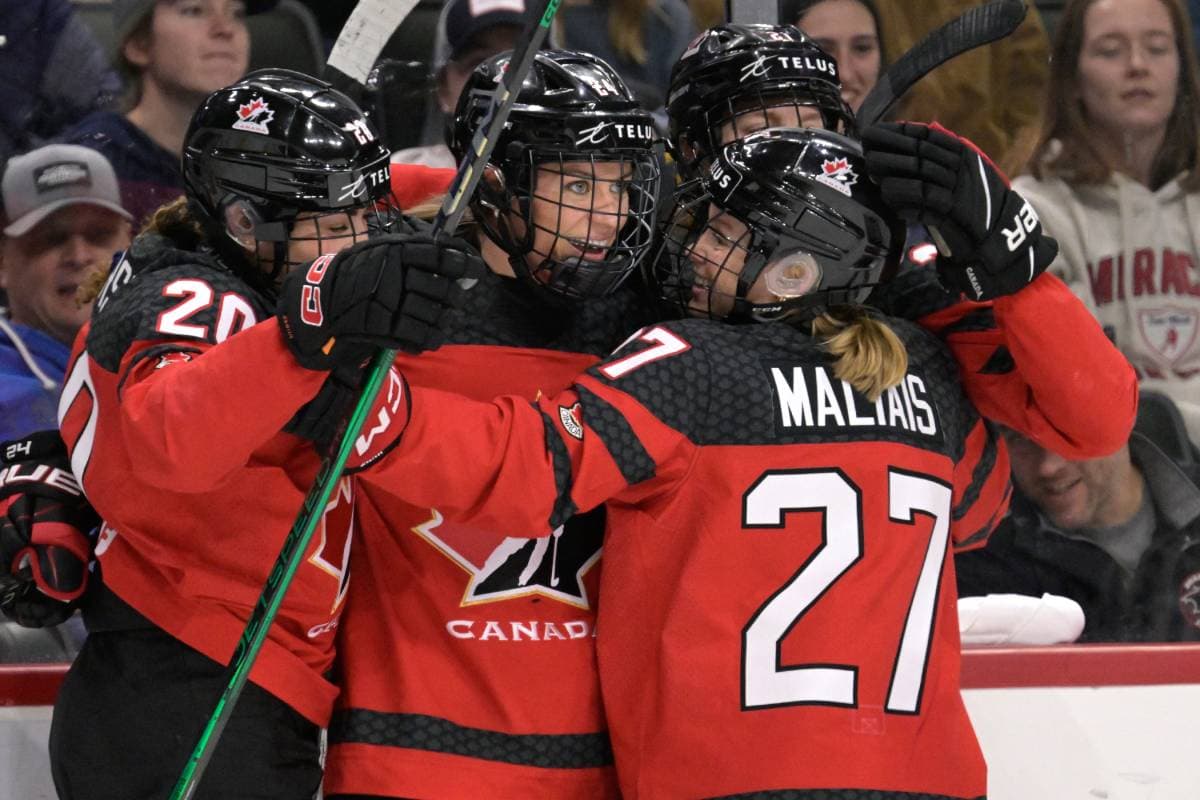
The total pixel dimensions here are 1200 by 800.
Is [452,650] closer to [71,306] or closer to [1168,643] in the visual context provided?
[71,306]

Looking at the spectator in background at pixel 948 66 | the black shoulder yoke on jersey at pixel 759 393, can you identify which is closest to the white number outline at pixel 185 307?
the black shoulder yoke on jersey at pixel 759 393

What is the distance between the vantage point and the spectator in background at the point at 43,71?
2428mm

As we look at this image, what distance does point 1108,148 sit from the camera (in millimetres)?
2754

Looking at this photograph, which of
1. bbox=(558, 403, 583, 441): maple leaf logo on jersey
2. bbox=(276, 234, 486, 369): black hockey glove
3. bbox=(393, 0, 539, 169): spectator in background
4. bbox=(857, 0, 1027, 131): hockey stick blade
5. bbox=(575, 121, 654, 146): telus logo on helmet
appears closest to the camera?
bbox=(276, 234, 486, 369): black hockey glove

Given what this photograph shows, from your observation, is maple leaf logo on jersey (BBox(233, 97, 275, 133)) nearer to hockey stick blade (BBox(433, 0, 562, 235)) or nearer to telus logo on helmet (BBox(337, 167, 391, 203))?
telus logo on helmet (BBox(337, 167, 391, 203))

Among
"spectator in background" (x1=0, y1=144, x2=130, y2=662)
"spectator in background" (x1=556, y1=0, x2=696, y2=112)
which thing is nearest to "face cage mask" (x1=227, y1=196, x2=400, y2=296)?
"spectator in background" (x1=0, y1=144, x2=130, y2=662)

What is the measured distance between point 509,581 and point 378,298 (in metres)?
0.50

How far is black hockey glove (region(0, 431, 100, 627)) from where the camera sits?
190cm

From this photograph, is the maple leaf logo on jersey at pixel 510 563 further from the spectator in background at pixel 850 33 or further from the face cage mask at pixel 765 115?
the spectator in background at pixel 850 33

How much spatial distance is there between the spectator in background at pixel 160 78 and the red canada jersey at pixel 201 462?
0.67 meters

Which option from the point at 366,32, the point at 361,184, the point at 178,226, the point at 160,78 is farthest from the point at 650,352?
the point at 160,78

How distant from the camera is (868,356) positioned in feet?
5.90

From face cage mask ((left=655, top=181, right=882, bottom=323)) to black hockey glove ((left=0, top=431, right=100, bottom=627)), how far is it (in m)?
0.79

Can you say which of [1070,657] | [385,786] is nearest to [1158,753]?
[1070,657]
